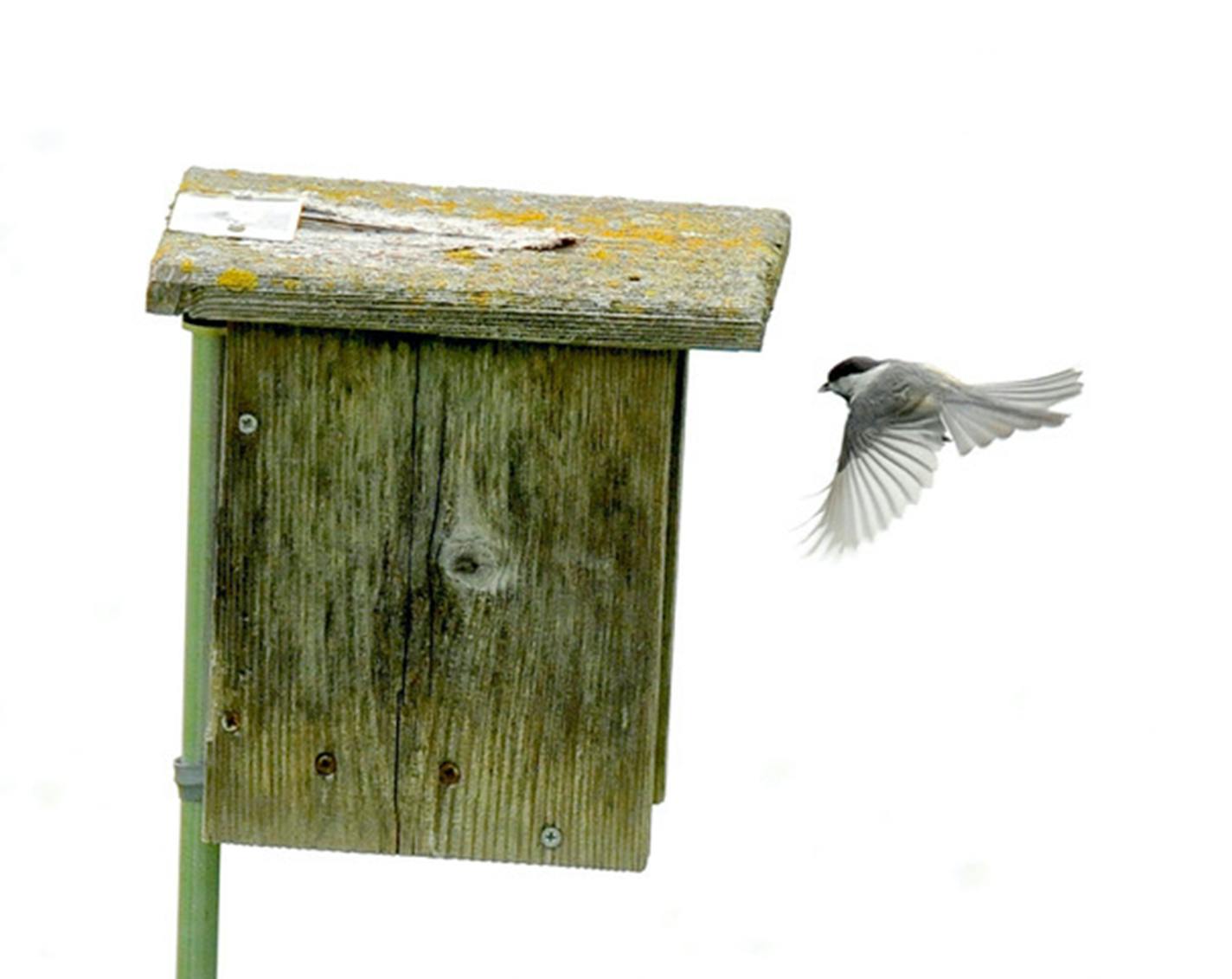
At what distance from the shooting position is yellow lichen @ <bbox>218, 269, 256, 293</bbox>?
370 centimetres

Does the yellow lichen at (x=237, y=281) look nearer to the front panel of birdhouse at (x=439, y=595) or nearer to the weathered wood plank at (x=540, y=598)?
the front panel of birdhouse at (x=439, y=595)

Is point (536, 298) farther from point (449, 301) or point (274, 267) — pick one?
point (274, 267)

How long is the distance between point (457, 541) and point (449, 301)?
1.21 feet

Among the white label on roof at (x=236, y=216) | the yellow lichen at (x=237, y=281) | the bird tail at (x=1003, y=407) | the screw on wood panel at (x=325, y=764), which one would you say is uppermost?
the white label on roof at (x=236, y=216)

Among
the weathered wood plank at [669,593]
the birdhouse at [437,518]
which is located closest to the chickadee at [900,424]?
the weathered wood plank at [669,593]

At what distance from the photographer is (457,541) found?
3848 millimetres

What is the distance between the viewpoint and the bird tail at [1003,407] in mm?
4086

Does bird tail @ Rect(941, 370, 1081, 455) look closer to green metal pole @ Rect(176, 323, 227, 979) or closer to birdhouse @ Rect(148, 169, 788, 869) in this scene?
birdhouse @ Rect(148, 169, 788, 869)

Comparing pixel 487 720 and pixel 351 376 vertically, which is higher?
pixel 351 376

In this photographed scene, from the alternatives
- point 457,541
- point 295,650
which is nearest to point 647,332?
point 457,541

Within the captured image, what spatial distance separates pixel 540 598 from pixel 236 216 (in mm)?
734

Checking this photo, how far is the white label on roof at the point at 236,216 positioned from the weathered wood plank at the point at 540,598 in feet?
1.09

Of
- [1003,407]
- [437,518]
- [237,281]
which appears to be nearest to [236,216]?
[237,281]

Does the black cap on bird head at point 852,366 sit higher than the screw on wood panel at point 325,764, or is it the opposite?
the black cap on bird head at point 852,366
